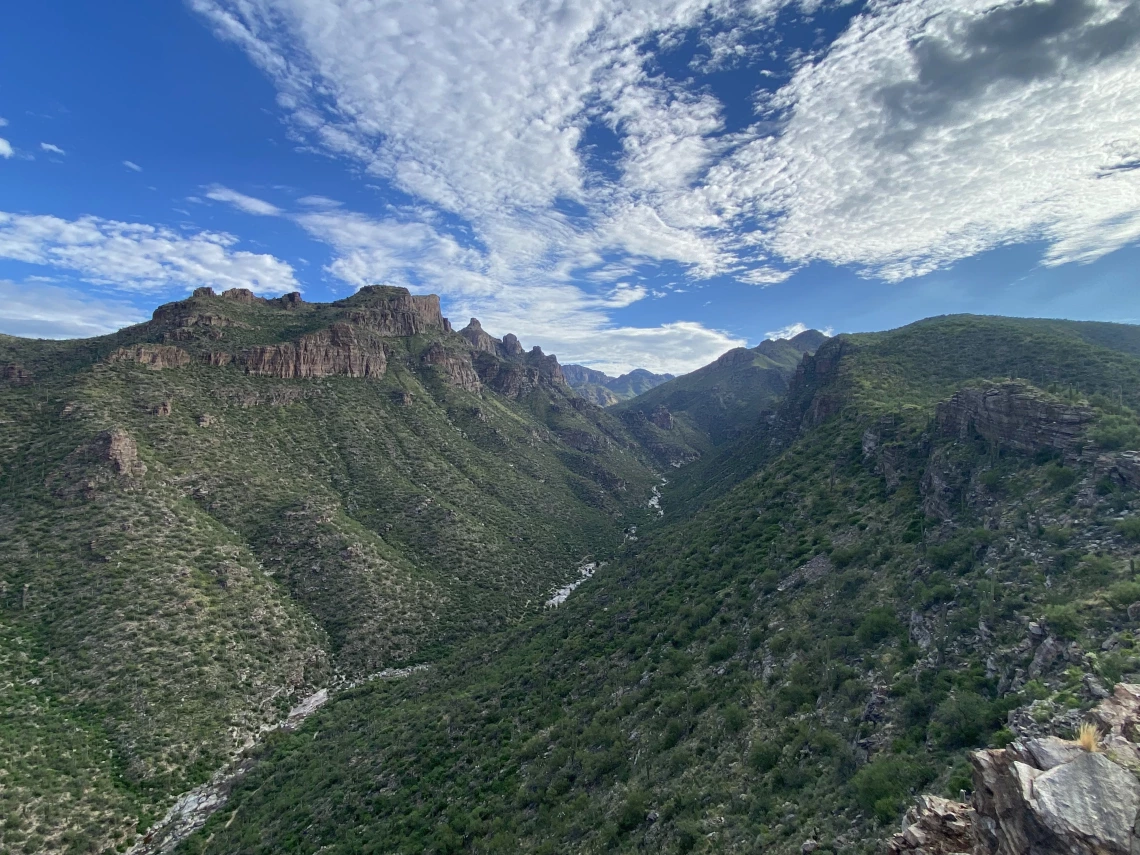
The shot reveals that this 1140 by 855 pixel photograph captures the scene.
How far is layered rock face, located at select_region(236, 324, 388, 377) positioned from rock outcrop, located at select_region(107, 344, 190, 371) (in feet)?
31.4

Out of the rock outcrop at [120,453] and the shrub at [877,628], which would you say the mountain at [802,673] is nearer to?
the shrub at [877,628]

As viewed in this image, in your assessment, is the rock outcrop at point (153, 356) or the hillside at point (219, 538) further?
the rock outcrop at point (153, 356)

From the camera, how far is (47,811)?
31719 mm

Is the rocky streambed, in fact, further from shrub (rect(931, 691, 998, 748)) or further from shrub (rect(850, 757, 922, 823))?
shrub (rect(931, 691, 998, 748))

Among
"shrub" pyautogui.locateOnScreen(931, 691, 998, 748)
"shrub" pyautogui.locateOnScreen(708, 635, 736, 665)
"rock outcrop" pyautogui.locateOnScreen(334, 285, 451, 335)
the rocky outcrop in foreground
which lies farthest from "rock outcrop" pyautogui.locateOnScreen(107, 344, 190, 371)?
Answer: the rocky outcrop in foreground

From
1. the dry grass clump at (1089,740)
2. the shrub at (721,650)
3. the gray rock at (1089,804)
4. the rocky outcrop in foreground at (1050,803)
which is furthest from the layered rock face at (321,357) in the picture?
the dry grass clump at (1089,740)

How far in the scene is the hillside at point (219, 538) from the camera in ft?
126

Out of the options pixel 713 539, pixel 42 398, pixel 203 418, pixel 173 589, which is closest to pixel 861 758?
pixel 713 539

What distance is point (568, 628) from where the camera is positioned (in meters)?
47.8

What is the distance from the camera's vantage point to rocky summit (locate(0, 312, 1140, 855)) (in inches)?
601

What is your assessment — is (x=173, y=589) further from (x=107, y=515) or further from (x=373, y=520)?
(x=373, y=520)

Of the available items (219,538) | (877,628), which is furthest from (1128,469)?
(219,538)

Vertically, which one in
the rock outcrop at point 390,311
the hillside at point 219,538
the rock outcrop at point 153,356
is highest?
the rock outcrop at point 390,311

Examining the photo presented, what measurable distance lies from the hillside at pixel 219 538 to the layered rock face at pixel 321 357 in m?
0.46
